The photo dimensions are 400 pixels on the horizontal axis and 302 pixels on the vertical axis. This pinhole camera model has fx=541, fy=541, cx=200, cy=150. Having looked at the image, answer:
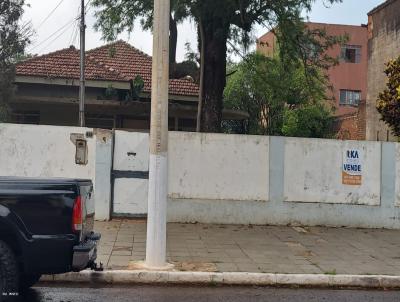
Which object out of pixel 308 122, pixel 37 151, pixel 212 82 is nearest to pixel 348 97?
pixel 308 122

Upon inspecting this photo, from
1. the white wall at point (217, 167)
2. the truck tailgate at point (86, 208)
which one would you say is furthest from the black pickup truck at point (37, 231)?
the white wall at point (217, 167)

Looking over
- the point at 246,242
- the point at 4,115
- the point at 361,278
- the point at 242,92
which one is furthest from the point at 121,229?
the point at 242,92

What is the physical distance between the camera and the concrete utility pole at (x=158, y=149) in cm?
812

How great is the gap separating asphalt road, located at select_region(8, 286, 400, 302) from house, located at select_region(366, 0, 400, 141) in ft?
55.2

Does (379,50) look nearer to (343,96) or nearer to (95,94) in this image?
(95,94)

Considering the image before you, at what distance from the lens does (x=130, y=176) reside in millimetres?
12039

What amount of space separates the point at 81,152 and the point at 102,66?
9.83m

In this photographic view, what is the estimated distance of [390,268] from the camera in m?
8.88

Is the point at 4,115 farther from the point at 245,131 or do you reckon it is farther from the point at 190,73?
the point at 245,131

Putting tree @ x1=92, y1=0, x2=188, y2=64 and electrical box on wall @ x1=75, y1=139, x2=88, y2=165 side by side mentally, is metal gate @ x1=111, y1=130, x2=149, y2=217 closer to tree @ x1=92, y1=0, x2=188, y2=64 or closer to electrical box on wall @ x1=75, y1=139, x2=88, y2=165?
electrical box on wall @ x1=75, y1=139, x2=88, y2=165

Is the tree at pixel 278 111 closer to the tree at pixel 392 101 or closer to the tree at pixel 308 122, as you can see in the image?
the tree at pixel 308 122

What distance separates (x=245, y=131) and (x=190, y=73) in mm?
17679

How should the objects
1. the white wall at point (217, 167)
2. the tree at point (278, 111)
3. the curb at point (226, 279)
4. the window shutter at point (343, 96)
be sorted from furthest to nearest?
the window shutter at point (343, 96) < the tree at point (278, 111) < the white wall at point (217, 167) < the curb at point (226, 279)

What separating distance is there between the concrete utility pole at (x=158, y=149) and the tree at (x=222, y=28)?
5.41 metres
